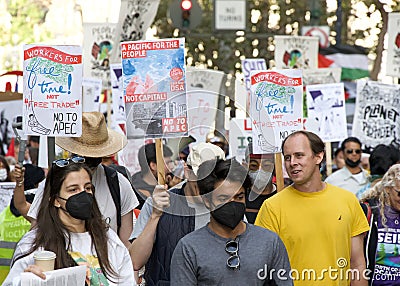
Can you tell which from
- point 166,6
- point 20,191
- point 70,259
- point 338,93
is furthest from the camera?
point 166,6

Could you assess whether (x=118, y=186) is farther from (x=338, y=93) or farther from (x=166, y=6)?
(x=166, y=6)

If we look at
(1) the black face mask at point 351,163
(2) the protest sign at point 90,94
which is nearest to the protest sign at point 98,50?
(2) the protest sign at point 90,94

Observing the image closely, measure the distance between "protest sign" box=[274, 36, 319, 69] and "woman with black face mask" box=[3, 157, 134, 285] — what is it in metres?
9.50

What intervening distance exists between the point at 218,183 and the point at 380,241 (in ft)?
6.29

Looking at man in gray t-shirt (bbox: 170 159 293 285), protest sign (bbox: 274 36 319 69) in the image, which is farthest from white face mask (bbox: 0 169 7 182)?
protest sign (bbox: 274 36 319 69)

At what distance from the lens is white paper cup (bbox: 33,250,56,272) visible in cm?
497

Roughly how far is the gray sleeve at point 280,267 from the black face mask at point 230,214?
0.80 ft

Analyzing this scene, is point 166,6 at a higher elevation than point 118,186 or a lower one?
higher

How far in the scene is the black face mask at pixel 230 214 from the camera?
217 inches

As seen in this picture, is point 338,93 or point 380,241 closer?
point 380,241

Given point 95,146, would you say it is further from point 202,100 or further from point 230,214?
point 230,214

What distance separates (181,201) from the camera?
20.9ft

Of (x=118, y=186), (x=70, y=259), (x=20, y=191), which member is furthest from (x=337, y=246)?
(x=20, y=191)

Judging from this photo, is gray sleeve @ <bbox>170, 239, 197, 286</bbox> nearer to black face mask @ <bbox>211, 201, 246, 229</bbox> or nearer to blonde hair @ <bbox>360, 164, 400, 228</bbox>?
black face mask @ <bbox>211, 201, 246, 229</bbox>
